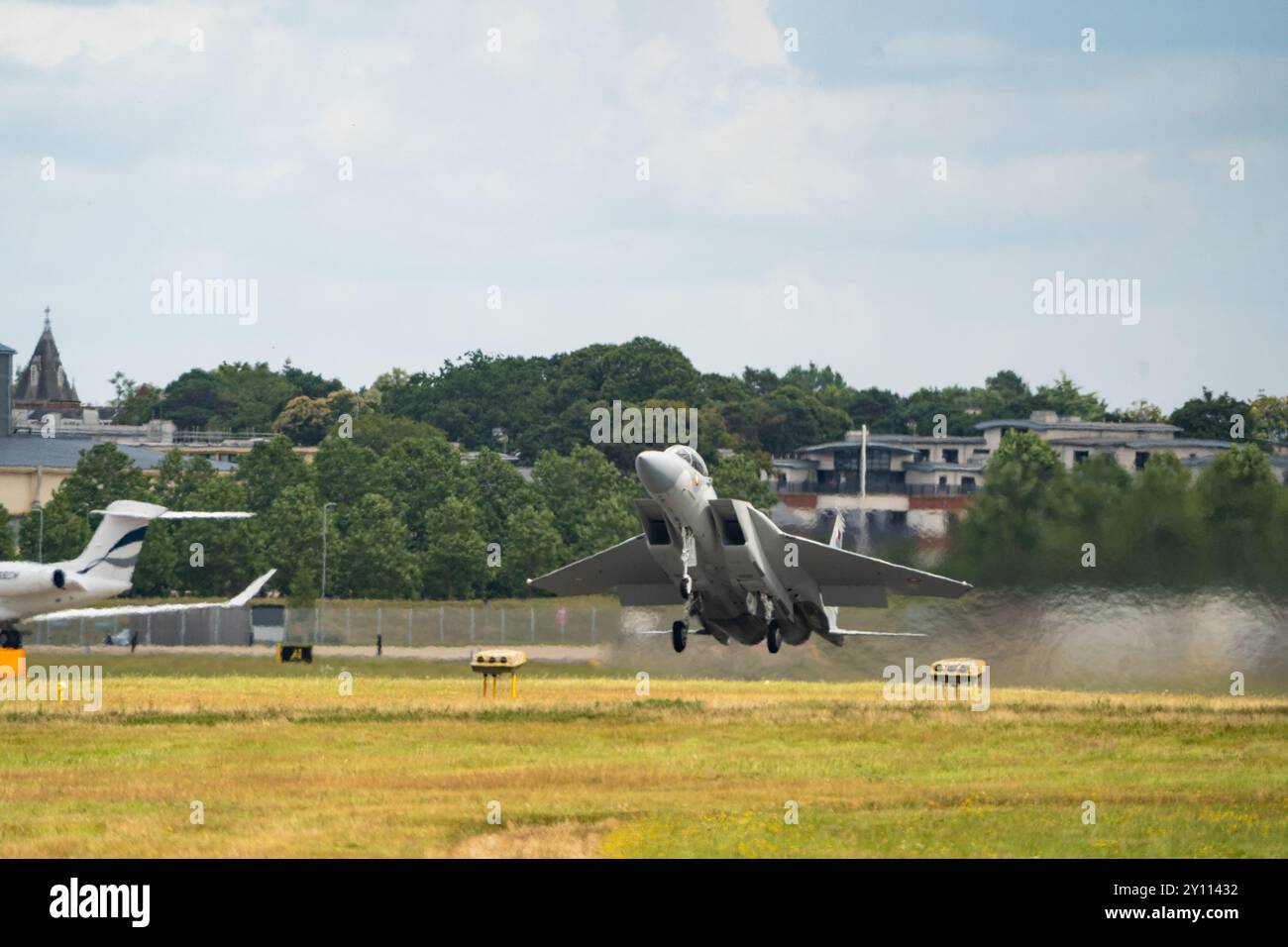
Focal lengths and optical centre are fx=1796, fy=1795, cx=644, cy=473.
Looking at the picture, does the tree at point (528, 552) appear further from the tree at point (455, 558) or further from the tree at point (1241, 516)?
the tree at point (1241, 516)

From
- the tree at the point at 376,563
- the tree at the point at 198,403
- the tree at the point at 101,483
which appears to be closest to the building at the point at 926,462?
the tree at the point at 376,563

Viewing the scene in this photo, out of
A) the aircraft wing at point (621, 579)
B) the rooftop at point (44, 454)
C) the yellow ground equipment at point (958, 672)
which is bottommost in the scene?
the yellow ground equipment at point (958, 672)

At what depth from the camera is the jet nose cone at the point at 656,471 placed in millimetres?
34625

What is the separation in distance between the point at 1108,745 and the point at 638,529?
5530cm

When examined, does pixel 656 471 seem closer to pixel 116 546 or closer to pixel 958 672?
pixel 958 672

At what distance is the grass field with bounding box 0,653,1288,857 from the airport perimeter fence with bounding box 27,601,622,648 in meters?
19.7

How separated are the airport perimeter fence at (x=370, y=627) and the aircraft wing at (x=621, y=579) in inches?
444

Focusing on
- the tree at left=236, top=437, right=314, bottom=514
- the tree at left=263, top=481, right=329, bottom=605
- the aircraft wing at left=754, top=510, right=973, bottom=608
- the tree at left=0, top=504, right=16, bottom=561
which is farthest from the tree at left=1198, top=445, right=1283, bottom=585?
the tree at left=0, top=504, right=16, bottom=561

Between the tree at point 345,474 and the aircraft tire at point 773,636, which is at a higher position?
the tree at point 345,474

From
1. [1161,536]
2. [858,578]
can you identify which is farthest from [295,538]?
[1161,536]

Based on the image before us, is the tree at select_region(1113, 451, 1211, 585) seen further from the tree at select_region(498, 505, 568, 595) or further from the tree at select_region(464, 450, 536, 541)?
the tree at select_region(464, 450, 536, 541)
